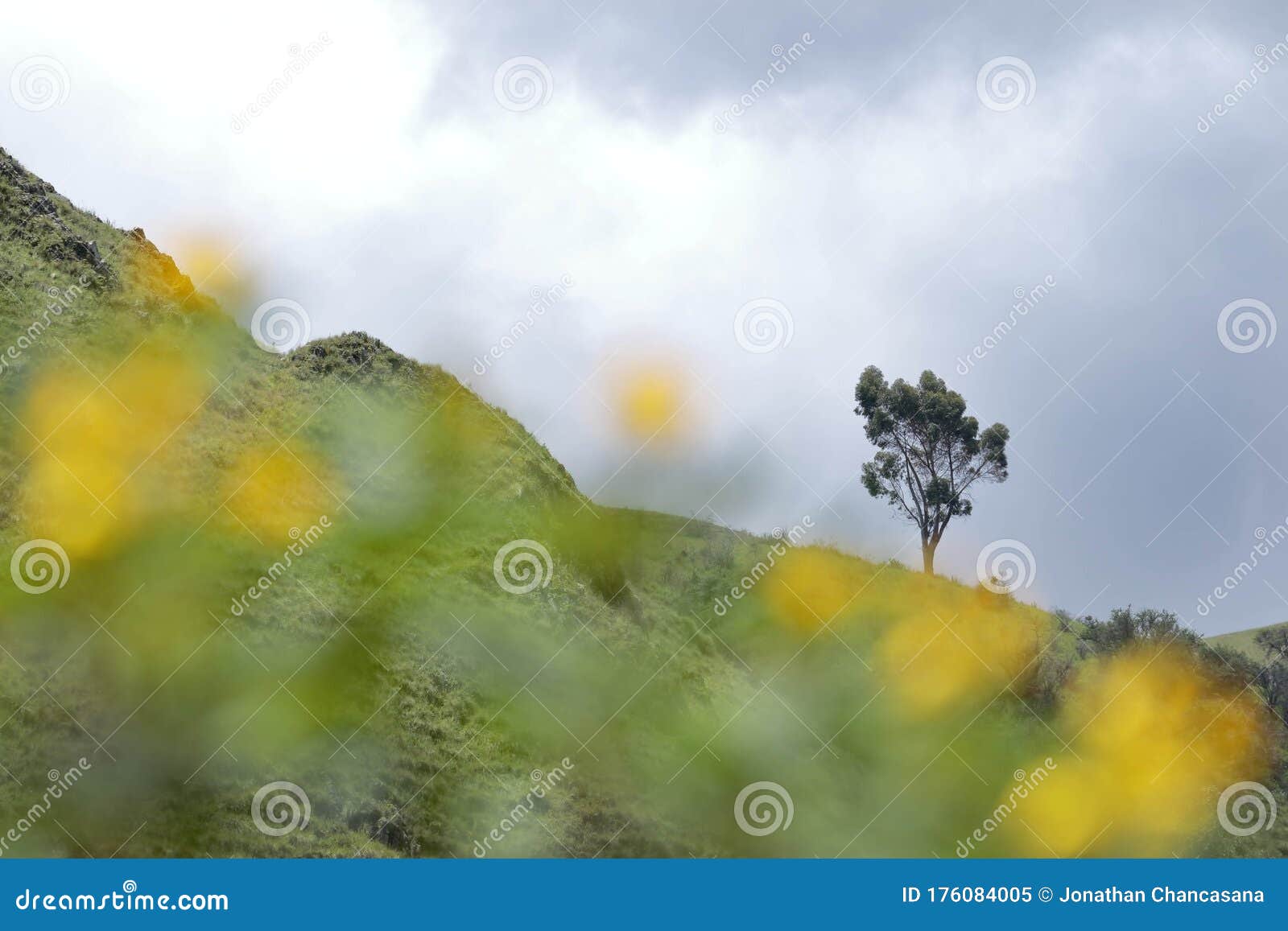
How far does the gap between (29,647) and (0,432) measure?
830 cm

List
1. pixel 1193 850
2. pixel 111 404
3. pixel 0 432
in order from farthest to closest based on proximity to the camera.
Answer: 1. pixel 1193 850
2. pixel 111 404
3. pixel 0 432

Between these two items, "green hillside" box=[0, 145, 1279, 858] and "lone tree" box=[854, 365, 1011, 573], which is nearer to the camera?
"green hillside" box=[0, 145, 1279, 858]

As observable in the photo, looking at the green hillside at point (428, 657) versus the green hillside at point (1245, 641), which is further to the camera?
the green hillside at point (1245, 641)

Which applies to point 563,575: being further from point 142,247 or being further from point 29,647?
point 142,247

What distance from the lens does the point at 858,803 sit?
3259 cm

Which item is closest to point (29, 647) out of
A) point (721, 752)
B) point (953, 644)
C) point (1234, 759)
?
point (721, 752)

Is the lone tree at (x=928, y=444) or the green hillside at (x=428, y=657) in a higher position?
the lone tree at (x=928, y=444)

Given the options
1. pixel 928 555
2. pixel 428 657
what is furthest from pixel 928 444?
pixel 428 657

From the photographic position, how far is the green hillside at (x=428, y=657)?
25078mm

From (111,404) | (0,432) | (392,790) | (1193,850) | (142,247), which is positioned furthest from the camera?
(142,247)

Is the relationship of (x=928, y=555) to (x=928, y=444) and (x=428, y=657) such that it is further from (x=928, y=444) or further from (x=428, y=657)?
(x=428, y=657)

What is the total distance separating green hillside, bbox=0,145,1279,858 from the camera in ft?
82.3

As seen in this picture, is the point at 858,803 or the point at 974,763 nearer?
the point at 858,803

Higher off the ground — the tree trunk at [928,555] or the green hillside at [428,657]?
the tree trunk at [928,555]
